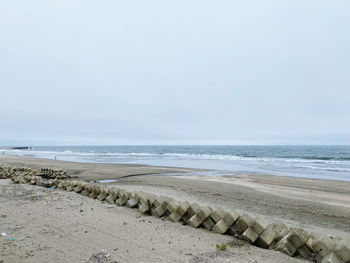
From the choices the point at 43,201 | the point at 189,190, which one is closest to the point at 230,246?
the point at 43,201

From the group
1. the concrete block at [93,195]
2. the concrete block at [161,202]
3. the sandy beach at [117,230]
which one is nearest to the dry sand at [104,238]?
the sandy beach at [117,230]

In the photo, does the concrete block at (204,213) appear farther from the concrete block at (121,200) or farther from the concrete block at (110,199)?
the concrete block at (110,199)

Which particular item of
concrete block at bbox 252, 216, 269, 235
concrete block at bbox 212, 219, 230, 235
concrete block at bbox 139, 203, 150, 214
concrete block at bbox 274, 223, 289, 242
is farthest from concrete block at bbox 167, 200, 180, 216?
concrete block at bbox 274, 223, 289, 242

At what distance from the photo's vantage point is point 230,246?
4.25 m

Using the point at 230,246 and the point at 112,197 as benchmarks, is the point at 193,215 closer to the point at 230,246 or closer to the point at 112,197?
the point at 230,246

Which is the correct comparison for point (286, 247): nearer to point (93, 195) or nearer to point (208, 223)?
point (208, 223)

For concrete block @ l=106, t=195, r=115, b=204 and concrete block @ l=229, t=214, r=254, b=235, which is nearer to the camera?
concrete block @ l=229, t=214, r=254, b=235

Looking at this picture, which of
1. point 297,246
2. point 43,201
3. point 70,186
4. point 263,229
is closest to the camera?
point 297,246

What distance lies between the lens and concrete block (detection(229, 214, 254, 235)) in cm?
461

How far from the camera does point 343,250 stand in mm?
3592

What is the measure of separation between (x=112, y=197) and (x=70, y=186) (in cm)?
265

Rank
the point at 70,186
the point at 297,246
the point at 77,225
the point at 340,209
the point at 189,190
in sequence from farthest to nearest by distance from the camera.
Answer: the point at 189,190
the point at 70,186
the point at 340,209
the point at 77,225
the point at 297,246

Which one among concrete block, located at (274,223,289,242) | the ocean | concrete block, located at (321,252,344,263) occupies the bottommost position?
the ocean

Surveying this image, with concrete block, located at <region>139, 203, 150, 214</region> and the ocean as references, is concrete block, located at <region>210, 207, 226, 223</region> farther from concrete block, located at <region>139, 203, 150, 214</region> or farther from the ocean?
the ocean
